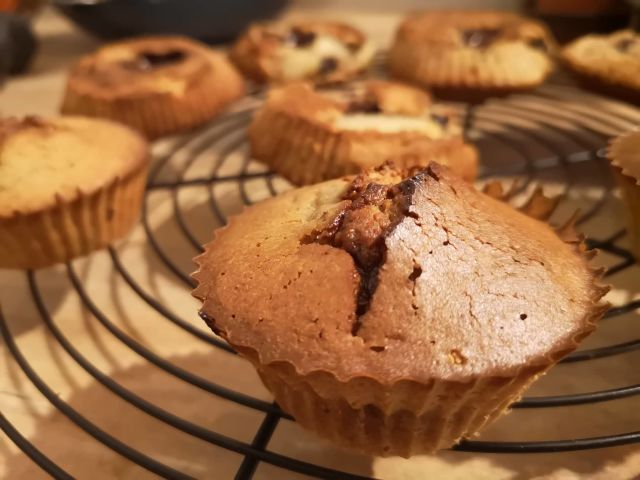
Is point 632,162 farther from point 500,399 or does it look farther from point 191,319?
point 191,319

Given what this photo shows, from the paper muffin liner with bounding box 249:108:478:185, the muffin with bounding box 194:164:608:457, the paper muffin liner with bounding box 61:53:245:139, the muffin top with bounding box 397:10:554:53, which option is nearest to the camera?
the muffin with bounding box 194:164:608:457

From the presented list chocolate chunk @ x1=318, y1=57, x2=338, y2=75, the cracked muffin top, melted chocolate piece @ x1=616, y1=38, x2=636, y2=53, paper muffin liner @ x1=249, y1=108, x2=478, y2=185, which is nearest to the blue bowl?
chocolate chunk @ x1=318, y1=57, x2=338, y2=75

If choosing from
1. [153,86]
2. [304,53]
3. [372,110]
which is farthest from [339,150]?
[304,53]

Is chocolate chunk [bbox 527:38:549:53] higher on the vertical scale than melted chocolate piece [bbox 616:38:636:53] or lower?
lower

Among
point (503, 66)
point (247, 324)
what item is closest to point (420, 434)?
point (247, 324)

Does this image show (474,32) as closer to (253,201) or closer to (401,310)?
(253,201)

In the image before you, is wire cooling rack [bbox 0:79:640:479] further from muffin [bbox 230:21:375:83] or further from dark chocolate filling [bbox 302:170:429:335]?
dark chocolate filling [bbox 302:170:429:335]

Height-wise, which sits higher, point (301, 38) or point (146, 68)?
point (301, 38)
